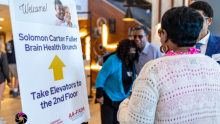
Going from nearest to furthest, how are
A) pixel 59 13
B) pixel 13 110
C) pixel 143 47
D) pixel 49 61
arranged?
pixel 49 61
pixel 59 13
pixel 143 47
pixel 13 110

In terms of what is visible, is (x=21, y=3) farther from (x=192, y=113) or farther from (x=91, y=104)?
(x=91, y=104)

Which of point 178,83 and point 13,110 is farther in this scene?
point 13,110

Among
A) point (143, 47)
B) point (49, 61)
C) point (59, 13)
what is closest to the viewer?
point (49, 61)

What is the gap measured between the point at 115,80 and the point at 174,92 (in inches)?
45.6

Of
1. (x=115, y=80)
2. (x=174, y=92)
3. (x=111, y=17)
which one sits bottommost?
(x=115, y=80)

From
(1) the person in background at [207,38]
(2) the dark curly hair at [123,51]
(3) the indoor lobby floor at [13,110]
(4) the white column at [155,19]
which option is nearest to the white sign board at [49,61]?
(2) the dark curly hair at [123,51]

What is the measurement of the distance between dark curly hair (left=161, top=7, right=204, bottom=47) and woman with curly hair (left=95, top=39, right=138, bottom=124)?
42.9 inches

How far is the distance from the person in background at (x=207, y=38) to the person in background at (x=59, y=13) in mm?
1191

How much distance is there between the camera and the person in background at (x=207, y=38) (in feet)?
4.98

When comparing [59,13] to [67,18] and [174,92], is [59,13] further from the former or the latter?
[174,92]

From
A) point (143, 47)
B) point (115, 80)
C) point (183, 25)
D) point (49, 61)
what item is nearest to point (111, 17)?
point (143, 47)

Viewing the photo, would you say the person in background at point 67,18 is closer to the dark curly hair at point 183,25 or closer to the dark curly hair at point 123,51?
the dark curly hair at point 123,51

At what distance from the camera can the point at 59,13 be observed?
1.55m

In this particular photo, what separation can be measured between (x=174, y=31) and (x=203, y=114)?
463 mm
